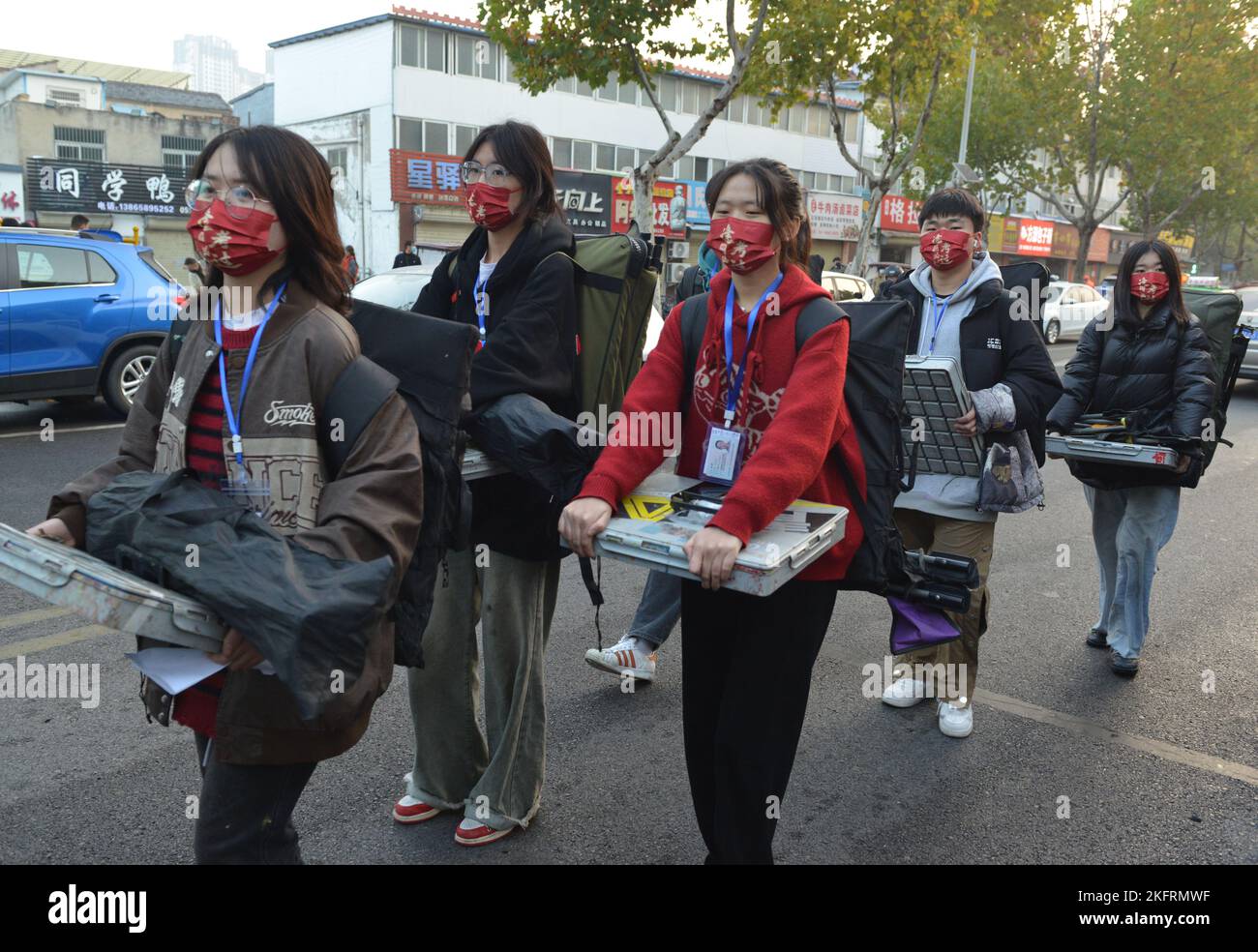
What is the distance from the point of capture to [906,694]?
4363mm

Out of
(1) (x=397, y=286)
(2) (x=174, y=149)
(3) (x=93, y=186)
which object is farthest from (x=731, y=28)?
(2) (x=174, y=149)

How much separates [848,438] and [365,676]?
1.22 metres

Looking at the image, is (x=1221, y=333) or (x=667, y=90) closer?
(x=1221, y=333)

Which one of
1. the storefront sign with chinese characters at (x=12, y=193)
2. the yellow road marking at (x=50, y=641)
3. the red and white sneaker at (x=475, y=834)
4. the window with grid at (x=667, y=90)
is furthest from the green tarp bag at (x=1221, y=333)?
the window with grid at (x=667, y=90)

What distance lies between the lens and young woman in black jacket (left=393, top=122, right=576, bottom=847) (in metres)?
2.78

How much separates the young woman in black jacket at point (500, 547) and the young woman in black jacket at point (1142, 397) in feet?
9.53

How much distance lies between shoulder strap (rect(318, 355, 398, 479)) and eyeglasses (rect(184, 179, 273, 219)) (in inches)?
14.4

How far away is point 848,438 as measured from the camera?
2434 millimetres

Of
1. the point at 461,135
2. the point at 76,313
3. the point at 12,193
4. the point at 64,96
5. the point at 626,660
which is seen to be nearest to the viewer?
the point at 626,660

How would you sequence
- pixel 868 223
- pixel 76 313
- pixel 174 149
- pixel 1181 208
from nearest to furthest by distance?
pixel 76 313 < pixel 868 223 < pixel 174 149 < pixel 1181 208

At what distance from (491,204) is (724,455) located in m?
1.03

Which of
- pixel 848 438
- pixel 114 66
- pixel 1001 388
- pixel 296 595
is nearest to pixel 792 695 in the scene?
pixel 848 438

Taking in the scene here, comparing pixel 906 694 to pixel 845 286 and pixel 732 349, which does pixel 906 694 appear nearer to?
pixel 732 349

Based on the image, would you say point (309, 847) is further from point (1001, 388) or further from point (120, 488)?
point (1001, 388)
